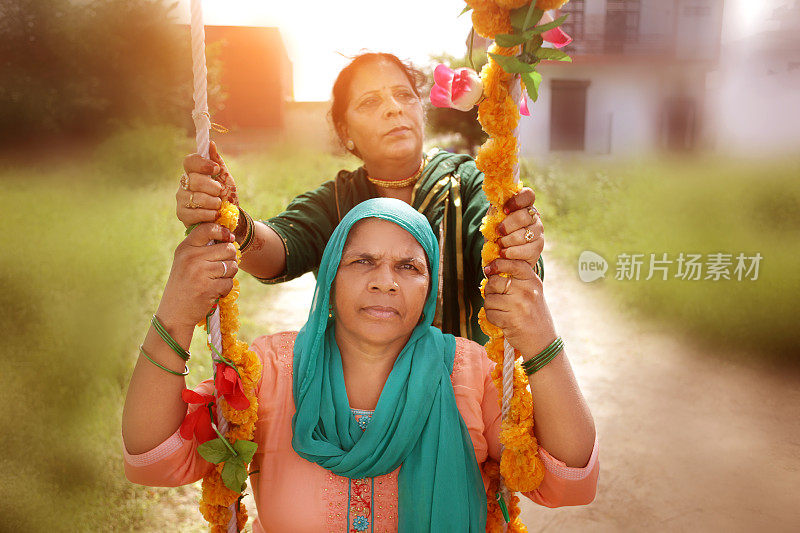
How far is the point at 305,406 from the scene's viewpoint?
5.91 ft

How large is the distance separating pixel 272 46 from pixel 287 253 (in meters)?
11.5

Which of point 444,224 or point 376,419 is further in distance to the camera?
point 444,224

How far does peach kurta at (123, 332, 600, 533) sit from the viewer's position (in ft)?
5.38

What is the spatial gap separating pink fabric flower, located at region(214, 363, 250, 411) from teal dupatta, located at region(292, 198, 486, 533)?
0.72ft

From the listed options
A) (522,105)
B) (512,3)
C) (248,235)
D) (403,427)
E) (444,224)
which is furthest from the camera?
(444,224)

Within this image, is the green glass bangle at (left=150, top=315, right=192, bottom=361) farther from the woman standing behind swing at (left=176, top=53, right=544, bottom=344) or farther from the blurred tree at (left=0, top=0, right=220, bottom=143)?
the blurred tree at (left=0, top=0, right=220, bottom=143)

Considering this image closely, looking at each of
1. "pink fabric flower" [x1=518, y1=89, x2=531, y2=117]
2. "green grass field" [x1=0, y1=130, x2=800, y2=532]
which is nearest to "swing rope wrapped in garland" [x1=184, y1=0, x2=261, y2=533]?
"pink fabric flower" [x1=518, y1=89, x2=531, y2=117]

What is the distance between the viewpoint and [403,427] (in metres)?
1.78

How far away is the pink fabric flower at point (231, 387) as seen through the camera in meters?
1.62

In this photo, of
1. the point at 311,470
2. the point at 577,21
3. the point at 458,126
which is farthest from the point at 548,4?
the point at 458,126

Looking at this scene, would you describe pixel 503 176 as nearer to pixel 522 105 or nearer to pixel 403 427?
pixel 522 105

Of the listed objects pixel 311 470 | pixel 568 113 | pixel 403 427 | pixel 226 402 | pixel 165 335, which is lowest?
pixel 311 470

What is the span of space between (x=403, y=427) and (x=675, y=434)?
15.7 ft

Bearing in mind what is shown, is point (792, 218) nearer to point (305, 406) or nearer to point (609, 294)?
point (609, 294)
